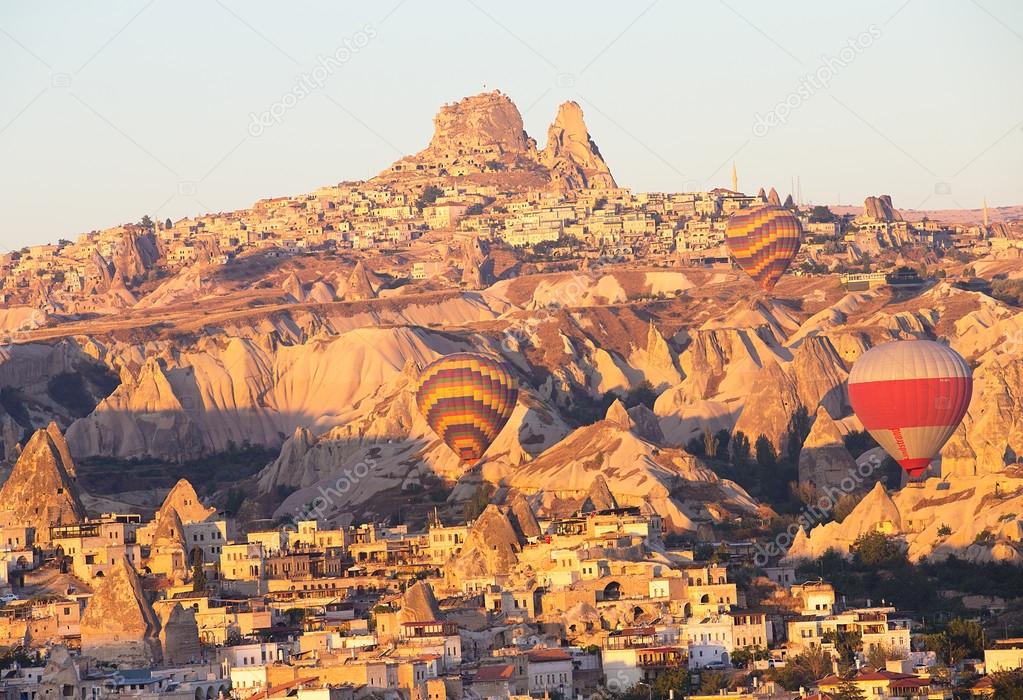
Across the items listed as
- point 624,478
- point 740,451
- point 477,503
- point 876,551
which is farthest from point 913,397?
point 740,451

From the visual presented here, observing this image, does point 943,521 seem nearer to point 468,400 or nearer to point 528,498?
point 528,498

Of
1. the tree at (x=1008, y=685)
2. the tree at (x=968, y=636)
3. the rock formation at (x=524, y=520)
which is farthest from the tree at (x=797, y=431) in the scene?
the tree at (x=1008, y=685)

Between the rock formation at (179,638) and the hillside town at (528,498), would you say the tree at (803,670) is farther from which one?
the rock formation at (179,638)

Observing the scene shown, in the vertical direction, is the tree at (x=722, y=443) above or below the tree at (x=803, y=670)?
above

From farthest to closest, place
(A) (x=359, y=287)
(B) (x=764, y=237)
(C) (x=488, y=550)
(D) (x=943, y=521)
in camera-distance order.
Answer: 1. (A) (x=359, y=287)
2. (B) (x=764, y=237)
3. (D) (x=943, y=521)
4. (C) (x=488, y=550)

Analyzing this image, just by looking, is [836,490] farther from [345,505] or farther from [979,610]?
[979,610]

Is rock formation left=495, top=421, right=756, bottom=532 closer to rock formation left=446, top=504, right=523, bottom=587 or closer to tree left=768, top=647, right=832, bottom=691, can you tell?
rock formation left=446, top=504, right=523, bottom=587

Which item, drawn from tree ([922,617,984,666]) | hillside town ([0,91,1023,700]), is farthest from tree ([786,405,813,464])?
tree ([922,617,984,666])
